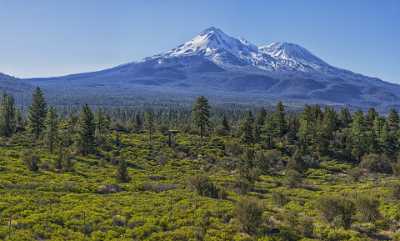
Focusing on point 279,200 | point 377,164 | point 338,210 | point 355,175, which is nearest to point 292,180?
point 279,200

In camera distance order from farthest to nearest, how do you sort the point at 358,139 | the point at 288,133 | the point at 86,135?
the point at 288,133
the point at 358,139
the point at 86,135

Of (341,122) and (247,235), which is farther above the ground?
(341,122)

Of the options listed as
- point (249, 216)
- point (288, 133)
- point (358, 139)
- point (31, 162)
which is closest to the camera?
point (249, 216)

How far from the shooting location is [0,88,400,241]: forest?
27.4 meters

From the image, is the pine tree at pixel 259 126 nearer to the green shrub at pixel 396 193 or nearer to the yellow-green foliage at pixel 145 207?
the yellow-green foliage at pixel 145 207

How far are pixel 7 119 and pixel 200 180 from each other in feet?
174

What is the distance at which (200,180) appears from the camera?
39.2m

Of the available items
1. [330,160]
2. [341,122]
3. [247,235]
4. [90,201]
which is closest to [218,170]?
[330,160]

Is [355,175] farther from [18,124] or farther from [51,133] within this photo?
[18,124]

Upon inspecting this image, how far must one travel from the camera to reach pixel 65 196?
34.3m

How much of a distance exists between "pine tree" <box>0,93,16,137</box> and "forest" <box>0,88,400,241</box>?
0.71ft

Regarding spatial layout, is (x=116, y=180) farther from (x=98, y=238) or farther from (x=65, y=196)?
(x=98, y=238)

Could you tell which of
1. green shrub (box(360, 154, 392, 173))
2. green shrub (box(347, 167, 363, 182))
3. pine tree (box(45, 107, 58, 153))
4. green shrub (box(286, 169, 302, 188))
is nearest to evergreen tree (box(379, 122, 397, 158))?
green shrub (box(360, 154, 392, 173))

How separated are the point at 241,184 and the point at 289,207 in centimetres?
822
